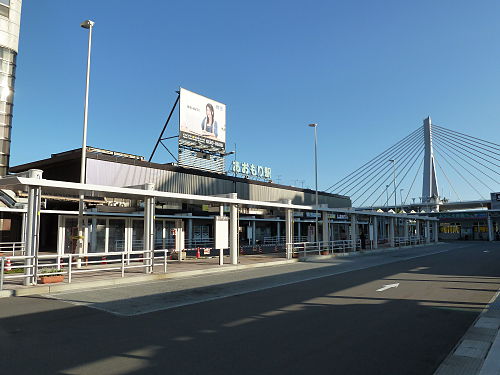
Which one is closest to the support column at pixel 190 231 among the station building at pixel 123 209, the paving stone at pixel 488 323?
the station building at pixel 123 209

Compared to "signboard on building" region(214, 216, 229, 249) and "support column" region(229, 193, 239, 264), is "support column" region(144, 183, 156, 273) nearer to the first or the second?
"signboard on building" region(214, 216, 229, 249)

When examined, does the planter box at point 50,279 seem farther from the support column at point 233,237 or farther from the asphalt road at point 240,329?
the support column at point 233,237

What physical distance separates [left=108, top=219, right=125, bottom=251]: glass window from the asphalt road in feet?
33.4

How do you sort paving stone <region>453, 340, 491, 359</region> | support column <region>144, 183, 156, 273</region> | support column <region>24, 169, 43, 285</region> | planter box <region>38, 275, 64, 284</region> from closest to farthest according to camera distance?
paving stone <region>453, 340, 491, 359</region> → support column <region>24, 169, 43, 285</region> → planter box <region>38, 275, 64, 284</region> → support column <region>144, 183, 156, 273</region>

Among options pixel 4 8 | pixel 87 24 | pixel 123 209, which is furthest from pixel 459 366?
pixel 4 8

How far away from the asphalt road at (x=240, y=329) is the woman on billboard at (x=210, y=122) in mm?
30898

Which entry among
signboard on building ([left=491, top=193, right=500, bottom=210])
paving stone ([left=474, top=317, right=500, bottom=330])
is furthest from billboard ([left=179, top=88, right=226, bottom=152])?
signboard on building ([left=491, top=193, right=500, bottom=210])

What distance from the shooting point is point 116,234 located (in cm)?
2206

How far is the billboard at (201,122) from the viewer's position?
39469 mm

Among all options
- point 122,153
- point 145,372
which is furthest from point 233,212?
point 122,153

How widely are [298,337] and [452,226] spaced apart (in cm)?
7867

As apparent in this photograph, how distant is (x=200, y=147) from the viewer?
41.4m

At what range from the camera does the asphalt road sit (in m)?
5.29

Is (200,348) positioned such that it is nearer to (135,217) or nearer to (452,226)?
(135,217)
